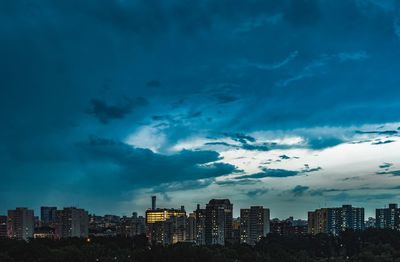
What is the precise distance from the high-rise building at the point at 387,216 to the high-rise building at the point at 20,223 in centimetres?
6599

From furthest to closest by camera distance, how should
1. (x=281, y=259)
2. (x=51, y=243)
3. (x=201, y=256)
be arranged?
(x=51, y=243), (x=281, y=259), (x=201, y=256)

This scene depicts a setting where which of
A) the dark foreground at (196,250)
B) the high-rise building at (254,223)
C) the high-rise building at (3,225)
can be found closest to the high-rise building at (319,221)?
the high-rise building at (254,223)

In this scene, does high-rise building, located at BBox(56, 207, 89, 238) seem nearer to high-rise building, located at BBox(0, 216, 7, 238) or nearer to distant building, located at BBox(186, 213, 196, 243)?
high-rise building, located at BBox(0, 216, 7, 238)

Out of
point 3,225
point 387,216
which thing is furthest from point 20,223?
point 387,216

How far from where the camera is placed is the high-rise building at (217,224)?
284 feet

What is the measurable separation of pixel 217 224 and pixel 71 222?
26.3m

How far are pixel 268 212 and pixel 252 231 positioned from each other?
15.7ft

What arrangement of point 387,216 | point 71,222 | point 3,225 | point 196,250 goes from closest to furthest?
1. point 196,250
2. point 71,222
3. point 3,225
4. point 387,216

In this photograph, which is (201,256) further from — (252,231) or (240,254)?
(252,231)

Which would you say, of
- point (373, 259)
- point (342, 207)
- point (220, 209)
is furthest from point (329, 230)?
point (373, 259)

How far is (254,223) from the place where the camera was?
96.4 metres

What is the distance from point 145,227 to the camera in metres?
99.6

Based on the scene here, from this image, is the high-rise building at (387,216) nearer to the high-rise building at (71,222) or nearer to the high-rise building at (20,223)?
the high-rise building at (71,222)

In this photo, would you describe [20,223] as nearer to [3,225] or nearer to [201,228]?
[3,225]
